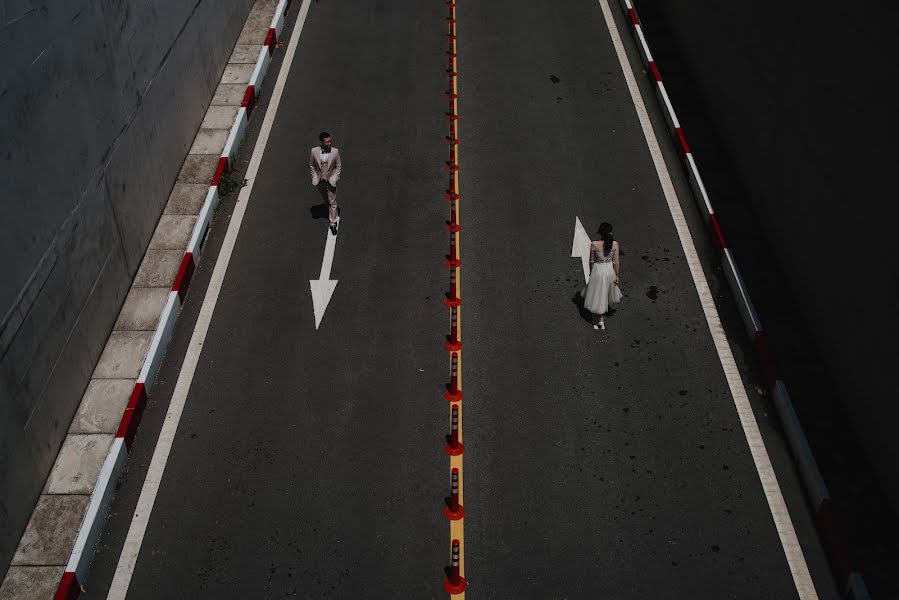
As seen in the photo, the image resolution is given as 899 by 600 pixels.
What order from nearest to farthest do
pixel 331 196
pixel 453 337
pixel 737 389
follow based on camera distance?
pixel 737 389 → pixel 453 337 → pixel 331 196

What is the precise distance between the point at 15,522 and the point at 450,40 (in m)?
16.2

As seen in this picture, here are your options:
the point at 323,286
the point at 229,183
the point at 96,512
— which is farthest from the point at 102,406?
the point at 229,183

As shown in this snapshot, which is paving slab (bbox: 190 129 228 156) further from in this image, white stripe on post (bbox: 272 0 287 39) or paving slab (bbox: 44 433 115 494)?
paving slab (bbox: 44 433 115 494)

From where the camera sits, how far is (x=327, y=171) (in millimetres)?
16406

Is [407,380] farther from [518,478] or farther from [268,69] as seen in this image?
[268,69]

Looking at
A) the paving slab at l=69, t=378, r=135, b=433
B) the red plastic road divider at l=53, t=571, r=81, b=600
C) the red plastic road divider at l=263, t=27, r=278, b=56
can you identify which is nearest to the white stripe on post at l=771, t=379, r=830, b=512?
the red plastic road divider at l=53, t=571, r=81, b=600

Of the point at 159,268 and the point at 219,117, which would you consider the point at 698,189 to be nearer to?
the point at 159,268

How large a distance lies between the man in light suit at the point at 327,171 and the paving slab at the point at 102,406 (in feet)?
16.3

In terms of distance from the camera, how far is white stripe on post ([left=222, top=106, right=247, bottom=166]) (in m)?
18.5

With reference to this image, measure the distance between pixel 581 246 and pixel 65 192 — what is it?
29.0 feet

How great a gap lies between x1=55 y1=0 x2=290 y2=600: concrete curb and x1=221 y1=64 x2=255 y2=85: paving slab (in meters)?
0.82

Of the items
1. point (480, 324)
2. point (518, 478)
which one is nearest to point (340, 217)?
point (480, 324)

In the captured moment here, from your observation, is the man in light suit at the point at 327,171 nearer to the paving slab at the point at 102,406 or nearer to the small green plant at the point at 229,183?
the small green plant at the point at 229,183

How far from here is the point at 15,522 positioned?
11562 mm
